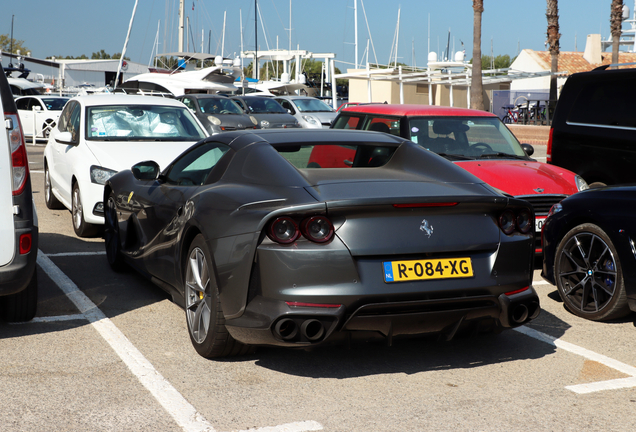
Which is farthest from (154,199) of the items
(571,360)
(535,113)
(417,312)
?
(535,113)

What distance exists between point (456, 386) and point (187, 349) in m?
1.75

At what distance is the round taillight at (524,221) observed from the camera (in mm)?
4297

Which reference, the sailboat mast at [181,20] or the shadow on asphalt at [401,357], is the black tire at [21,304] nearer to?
the shadow on asphalt at [401,357]

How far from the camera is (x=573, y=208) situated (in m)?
5.79

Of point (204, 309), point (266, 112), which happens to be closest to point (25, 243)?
point (204, 309)

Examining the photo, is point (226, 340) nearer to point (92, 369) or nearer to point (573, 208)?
point (92, 369)

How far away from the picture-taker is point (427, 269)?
3.97 meters

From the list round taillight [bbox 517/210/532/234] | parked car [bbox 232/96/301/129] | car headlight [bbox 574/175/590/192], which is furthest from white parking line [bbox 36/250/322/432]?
parked car [bbox 232/96/301/129]

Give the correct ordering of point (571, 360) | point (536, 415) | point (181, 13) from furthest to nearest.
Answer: point (181, 13), point (571, 360), point (536, 415)

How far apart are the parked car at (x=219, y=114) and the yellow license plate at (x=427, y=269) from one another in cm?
1623

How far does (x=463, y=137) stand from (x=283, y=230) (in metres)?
5.35

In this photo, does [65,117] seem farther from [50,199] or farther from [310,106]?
[310,106]

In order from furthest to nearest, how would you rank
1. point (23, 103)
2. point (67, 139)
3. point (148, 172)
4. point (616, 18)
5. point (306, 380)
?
point (616, 18)
point (23, 103)
point (67, 139)
point (148, 172)
point (306, 380)

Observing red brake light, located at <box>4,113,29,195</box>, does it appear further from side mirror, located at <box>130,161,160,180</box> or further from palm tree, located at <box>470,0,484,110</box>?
palm tree, located at <box>470,0,484,110</box>
